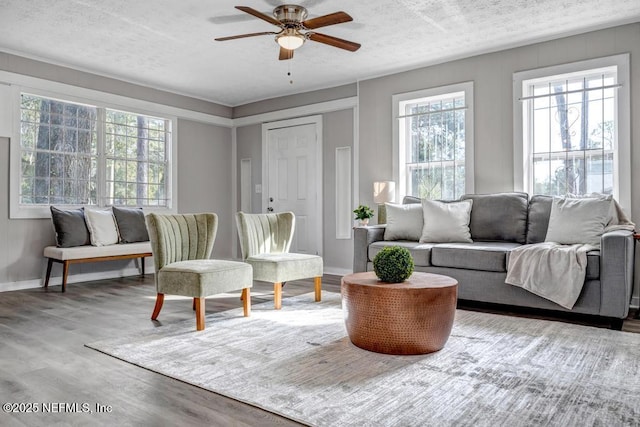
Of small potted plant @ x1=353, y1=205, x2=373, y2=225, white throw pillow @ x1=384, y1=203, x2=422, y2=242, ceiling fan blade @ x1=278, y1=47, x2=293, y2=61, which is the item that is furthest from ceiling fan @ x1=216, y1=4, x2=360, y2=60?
small potted plant @ x1=353, y1=205, x2=373, y2=225

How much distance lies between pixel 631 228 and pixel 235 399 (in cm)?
333

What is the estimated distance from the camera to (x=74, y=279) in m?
5.29

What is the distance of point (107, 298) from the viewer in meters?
4.34

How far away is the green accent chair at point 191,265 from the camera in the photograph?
3.14 m

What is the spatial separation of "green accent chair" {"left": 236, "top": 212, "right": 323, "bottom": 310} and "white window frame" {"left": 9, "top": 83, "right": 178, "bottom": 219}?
2.47 meters

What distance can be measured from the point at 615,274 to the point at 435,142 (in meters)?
2.58

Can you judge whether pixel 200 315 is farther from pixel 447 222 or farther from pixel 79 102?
pixel 79 102

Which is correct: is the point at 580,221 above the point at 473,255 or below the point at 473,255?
above

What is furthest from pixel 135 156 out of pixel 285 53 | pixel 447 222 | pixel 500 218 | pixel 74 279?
pixel 500 218

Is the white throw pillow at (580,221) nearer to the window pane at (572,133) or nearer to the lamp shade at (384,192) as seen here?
the window pane at (572,133)

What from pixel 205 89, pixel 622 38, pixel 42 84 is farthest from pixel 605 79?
pixel 42 84

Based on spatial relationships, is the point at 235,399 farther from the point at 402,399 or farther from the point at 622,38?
the point at 622,38

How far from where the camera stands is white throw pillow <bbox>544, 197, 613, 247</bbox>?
3.57 meters

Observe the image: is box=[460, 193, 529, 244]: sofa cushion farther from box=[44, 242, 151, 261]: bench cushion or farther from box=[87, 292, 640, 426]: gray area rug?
box=[44, 242, 151, 261]: bench cushion
